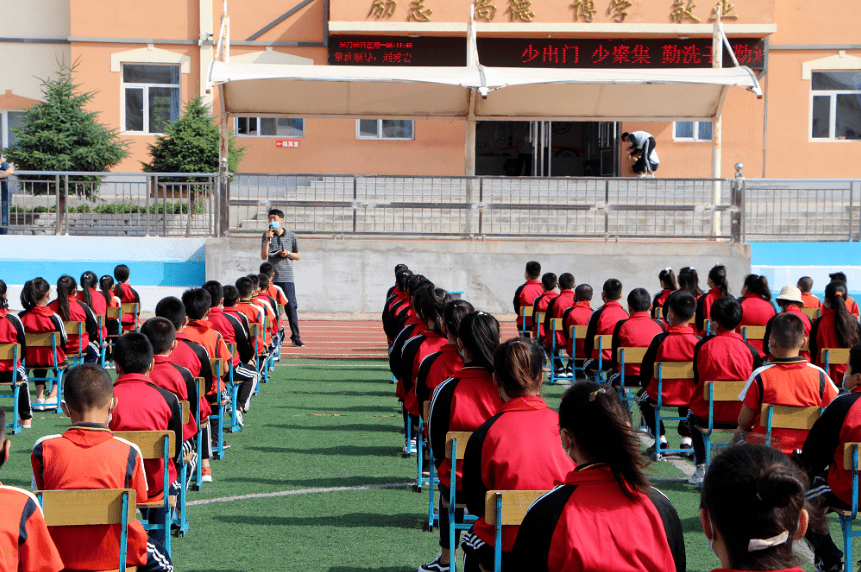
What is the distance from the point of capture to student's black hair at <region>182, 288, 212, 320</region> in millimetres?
7074

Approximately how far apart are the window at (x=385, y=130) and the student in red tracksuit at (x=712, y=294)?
1581cm

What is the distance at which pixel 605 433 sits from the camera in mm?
2596

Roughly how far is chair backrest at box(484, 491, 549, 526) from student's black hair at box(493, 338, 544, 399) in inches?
16.5

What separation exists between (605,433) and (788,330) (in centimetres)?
288

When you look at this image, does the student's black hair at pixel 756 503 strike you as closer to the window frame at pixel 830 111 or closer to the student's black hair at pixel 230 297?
the student's black hair at pixel 230 297

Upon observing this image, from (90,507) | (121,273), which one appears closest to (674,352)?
(90,507)

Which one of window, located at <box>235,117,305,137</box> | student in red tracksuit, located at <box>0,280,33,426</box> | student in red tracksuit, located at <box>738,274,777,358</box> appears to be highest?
window, located at <box>235,117,305,137</box>

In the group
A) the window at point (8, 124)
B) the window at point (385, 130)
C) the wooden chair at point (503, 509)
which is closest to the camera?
the wooden chair at point (503, 509)

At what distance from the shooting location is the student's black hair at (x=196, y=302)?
7074 millimetres

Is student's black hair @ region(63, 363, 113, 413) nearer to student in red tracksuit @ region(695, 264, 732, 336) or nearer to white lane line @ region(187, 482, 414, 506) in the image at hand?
white lane line @ region(187, 482, 414, 506)

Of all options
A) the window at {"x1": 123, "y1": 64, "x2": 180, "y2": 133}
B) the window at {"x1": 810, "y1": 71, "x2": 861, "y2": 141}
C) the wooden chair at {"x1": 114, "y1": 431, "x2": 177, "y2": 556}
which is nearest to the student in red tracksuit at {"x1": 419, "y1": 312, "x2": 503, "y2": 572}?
the wooden chair at {"x1": 114, "y1": 431, "x2": 177, "y2": 556}

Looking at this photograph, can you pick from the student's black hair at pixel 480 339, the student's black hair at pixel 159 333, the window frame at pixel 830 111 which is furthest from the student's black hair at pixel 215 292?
the window frame at pixel 830 111

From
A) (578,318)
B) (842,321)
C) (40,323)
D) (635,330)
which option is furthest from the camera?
(578,318)

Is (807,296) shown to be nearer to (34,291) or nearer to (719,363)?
(719,363)
